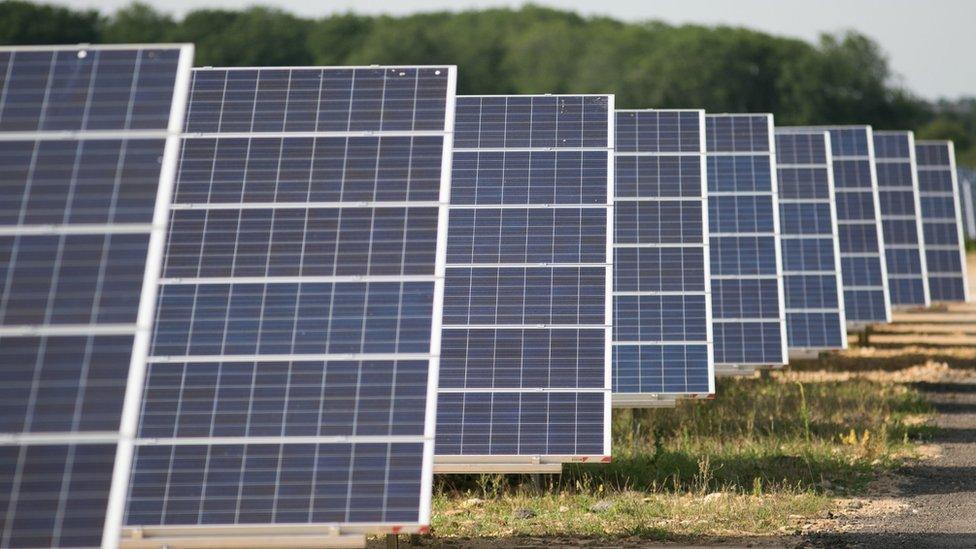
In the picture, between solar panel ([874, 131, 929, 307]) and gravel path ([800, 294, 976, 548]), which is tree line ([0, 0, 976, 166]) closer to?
solar panel ([874, 131, 929, 307])

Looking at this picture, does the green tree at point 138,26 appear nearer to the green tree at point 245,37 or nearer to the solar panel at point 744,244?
the green tree at point 245,37

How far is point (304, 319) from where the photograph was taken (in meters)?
11.4

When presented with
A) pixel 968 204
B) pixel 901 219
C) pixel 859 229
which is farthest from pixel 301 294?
pixel 968 204

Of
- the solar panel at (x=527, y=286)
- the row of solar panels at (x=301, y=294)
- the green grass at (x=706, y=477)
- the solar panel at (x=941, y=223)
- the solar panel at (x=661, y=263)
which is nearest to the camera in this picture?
the row of solar panels at (x=301, y=294)

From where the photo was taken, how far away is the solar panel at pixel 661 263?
18062 millimetres

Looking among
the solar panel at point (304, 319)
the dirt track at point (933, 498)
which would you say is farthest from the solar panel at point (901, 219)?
the solar panel at point (304, 319)

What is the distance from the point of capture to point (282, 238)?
466 inches

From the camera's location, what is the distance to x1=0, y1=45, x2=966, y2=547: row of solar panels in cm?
862

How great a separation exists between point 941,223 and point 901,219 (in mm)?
3057

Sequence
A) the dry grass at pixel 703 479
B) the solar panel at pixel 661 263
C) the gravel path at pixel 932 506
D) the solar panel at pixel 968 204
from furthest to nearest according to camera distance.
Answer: the solar panel at pixel 968 204, the solar panel at pixel 661 263, the dry grass at pixel 703 479, the gravel path at pixel 932 506

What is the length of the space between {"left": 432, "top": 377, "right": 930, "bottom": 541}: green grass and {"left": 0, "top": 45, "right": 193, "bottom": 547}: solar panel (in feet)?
19.7

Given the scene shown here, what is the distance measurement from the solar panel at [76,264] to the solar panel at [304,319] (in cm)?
238

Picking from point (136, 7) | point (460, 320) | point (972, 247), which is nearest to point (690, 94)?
point (972, 247)

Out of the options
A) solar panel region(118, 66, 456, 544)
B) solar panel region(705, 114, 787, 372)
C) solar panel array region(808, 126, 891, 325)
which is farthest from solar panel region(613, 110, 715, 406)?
solar panel array region(808, 126, 891, 325)
